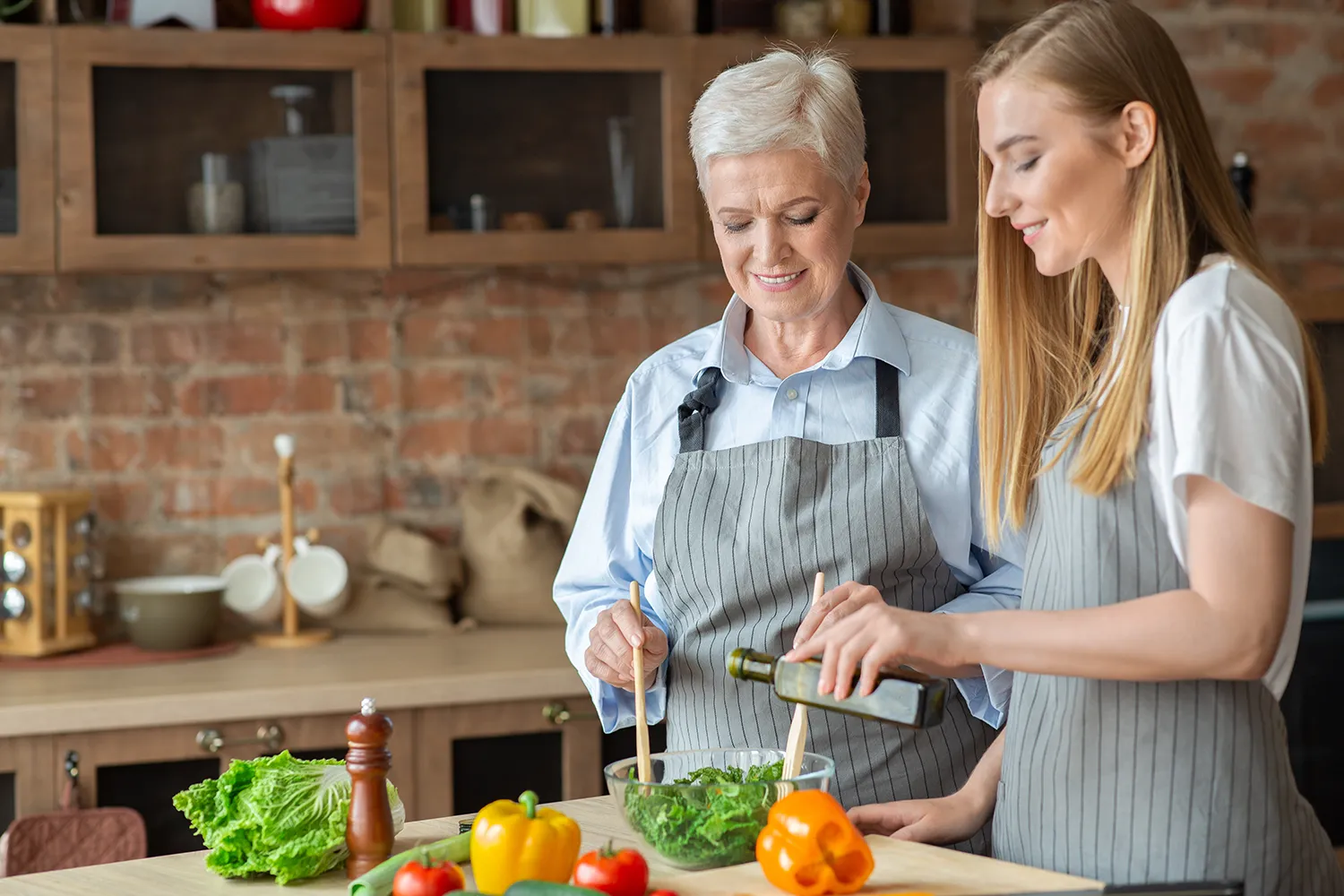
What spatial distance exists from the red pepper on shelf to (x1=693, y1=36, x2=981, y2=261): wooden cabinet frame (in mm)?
809

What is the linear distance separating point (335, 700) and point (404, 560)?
54 cm

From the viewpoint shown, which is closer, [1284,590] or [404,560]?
[1284,590]

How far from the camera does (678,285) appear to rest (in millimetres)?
3463

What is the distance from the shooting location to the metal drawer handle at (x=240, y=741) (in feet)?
8.61

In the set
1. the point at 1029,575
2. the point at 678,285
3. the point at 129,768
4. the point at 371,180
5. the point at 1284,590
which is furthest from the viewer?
the point at 678,285

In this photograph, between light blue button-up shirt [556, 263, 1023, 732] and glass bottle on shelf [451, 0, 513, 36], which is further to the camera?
glass bottle on shelf [451, 0, 513, 36]

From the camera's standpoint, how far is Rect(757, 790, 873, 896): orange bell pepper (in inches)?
51.9

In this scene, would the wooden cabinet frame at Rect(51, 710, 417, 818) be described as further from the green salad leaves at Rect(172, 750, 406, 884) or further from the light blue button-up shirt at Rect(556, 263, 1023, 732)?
the green salad leaves at Rect(172, 750, 406, 884)

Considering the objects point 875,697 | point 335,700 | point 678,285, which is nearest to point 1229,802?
point 875,697

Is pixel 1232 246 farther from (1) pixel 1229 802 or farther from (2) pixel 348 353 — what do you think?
(2) pixel 348 353

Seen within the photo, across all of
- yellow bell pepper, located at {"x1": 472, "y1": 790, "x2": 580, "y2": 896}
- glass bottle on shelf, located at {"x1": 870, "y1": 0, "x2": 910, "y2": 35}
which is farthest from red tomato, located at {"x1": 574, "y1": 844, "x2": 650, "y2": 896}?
glass bottle on shelf, located at {"x1": 870, "y1": 0, "x2": 910, "y2": 35}

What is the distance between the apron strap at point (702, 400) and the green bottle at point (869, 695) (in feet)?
1.71

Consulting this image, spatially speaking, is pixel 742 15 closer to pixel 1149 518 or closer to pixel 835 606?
pixel 835 606

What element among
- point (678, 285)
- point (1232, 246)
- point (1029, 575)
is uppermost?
point (678, 285)
